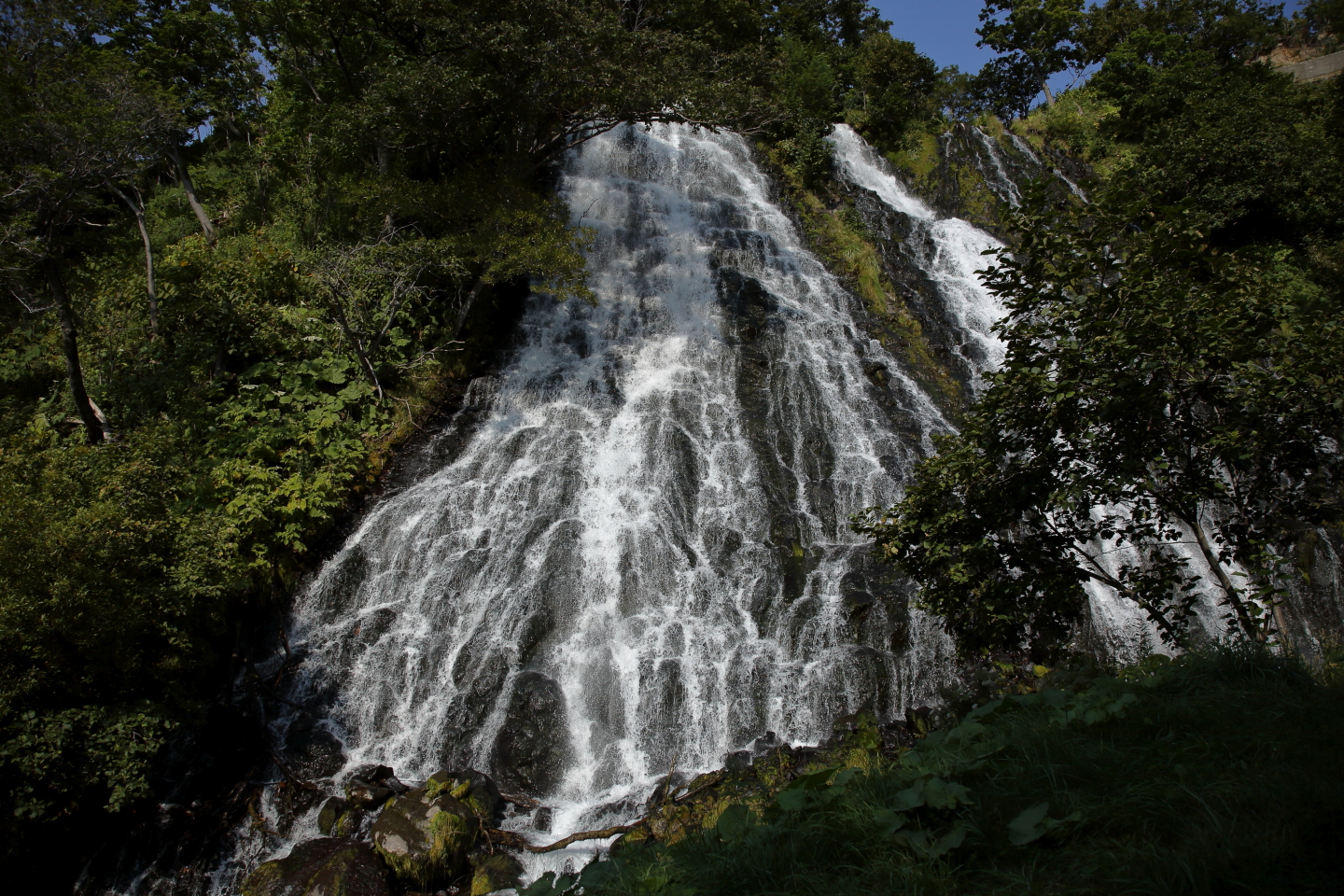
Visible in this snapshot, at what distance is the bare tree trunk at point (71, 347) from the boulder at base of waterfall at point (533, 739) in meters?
7.77

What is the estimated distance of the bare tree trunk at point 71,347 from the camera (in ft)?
31.7

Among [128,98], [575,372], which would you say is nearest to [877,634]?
[575,372]

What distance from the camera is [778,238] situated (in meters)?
19.7

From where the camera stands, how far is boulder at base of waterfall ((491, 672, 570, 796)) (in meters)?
8.22

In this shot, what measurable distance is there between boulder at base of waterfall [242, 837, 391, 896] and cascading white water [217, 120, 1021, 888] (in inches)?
32.0

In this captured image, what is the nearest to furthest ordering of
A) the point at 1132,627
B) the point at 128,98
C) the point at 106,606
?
the point at 106,606 < the point at 1132,627 < the point at 128,98

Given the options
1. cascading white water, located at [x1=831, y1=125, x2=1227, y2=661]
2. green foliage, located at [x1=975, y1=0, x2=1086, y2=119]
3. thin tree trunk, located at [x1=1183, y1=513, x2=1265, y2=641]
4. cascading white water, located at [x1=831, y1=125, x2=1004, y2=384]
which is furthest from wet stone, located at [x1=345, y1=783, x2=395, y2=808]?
green foliage, located at [x1=975, y1=0, x2=1086, y2=119]

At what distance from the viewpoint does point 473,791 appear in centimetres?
766

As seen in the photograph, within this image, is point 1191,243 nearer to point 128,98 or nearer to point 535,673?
point 535,673

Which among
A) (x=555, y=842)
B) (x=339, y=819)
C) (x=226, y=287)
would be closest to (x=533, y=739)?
(x=555, y=842)

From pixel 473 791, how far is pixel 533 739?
1036mm

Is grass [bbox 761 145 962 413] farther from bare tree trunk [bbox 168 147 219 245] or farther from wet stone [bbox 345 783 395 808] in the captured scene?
bare tree trunk [bbox 168 147 219 245]

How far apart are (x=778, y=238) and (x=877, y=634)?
13418 millimetres

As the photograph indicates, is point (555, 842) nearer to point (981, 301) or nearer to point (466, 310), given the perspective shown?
point (466, 310)
